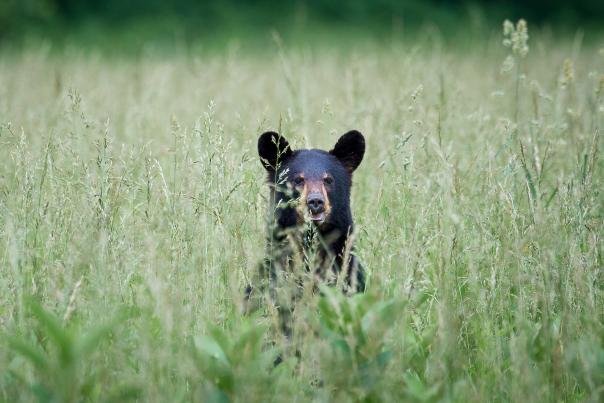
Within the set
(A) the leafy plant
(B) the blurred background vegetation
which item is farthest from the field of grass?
(B) the blurred background vegetation

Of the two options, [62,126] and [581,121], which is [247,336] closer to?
[62,126]

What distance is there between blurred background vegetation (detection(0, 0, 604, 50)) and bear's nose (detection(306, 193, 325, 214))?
14280mm

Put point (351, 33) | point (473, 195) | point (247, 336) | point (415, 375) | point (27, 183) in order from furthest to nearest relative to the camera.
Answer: point (351, 33) < point (473, 195) < point (27, 183) < point (415, 375) < point (247, 336)

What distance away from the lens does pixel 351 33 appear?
61.7 ft

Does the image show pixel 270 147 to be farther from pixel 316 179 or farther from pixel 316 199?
pixel 316 199

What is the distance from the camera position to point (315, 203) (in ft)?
12.5

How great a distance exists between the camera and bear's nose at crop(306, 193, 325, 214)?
381cm

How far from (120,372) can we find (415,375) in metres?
1.10

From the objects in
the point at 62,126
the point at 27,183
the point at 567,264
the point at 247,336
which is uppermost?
the point at 62,126

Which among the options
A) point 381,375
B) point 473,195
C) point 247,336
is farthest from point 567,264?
point 247,336

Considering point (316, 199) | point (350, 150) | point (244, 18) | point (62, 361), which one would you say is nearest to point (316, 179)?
point (316, 199)

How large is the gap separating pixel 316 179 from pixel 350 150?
1.46 feet

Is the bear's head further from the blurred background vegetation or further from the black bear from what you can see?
the blurred background vegetation

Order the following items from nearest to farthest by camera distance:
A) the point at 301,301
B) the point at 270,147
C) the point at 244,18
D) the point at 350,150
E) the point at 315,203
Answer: the point at 301,301 → the point at 315,203 → the point at 270,147 → the point at 350,150 → the point at 244,18
